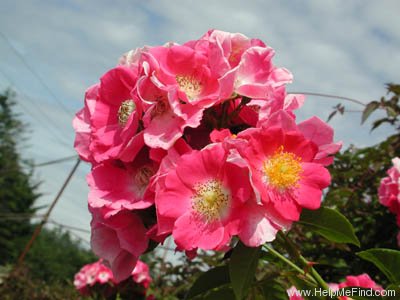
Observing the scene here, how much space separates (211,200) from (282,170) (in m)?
0.13

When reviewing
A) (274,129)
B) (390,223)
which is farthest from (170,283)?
(274,129)

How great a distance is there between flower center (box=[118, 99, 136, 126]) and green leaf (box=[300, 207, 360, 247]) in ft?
1.22

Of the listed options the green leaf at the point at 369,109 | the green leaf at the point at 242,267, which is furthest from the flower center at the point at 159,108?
the green leaf at the point at 369,109

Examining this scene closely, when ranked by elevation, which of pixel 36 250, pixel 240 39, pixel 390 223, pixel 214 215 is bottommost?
pixel 36 250

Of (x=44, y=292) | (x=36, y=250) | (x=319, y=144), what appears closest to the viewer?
(x=319, y=144)

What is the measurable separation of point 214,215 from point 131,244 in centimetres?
16

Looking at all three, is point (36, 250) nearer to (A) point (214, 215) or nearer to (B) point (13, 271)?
(B) point (13, 271)

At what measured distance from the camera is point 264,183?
0.82 meters

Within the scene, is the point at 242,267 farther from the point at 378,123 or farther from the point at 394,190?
the point at 378,123

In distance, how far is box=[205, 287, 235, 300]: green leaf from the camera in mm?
929

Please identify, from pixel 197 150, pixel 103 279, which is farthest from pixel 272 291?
pixel 103 279

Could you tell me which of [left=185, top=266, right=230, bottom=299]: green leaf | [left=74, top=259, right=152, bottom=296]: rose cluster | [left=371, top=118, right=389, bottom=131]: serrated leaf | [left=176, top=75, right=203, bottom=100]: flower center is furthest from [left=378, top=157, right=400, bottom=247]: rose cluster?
[left=74, top=259, right=152, bottom=296]: rose cluster

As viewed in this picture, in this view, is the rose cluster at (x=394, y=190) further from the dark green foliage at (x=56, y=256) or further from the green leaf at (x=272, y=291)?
the dark green foliage at (x=56, y=256)

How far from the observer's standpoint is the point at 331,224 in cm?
87
